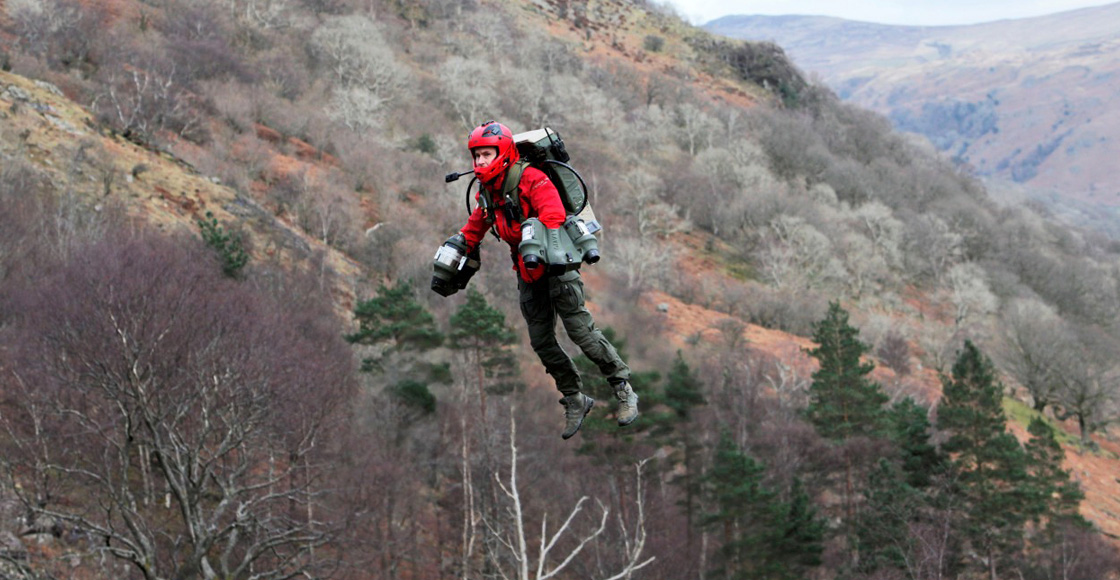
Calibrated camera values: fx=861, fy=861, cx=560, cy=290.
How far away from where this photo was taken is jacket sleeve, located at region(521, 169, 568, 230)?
6.64 m

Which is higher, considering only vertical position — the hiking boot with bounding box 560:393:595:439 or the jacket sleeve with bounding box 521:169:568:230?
the jacket sleeve with bounding box 521:169:568:230

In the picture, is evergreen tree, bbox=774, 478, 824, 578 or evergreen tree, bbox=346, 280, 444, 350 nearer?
evergreen tree, bbox=774, 478, 824, 578

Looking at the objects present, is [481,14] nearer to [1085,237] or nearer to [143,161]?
[143,161]

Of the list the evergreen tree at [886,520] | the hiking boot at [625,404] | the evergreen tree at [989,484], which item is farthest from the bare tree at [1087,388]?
the hiking boot at [625,404]

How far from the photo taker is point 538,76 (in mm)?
106375

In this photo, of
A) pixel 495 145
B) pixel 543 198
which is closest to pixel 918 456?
pixel 543 198

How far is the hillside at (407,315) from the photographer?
3002 cm

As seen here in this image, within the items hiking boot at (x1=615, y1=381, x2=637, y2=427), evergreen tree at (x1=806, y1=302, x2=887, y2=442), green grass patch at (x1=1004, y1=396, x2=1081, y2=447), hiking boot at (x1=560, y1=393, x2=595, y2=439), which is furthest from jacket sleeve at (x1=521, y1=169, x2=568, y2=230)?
green grass patch at (x1=1004, y1=396, x2=1081, y2=447)

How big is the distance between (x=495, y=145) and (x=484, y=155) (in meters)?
0.12

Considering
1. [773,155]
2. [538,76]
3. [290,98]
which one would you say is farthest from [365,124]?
[773,155]

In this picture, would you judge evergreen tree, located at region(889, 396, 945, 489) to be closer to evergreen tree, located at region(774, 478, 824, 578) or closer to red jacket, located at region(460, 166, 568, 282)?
evergreen tree, located at region(774, 478, 824, 578)

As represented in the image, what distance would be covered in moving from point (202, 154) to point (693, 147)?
226 ft

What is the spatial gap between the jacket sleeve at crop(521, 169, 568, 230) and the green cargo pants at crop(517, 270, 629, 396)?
0.49 metres

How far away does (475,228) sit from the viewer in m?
7.51
